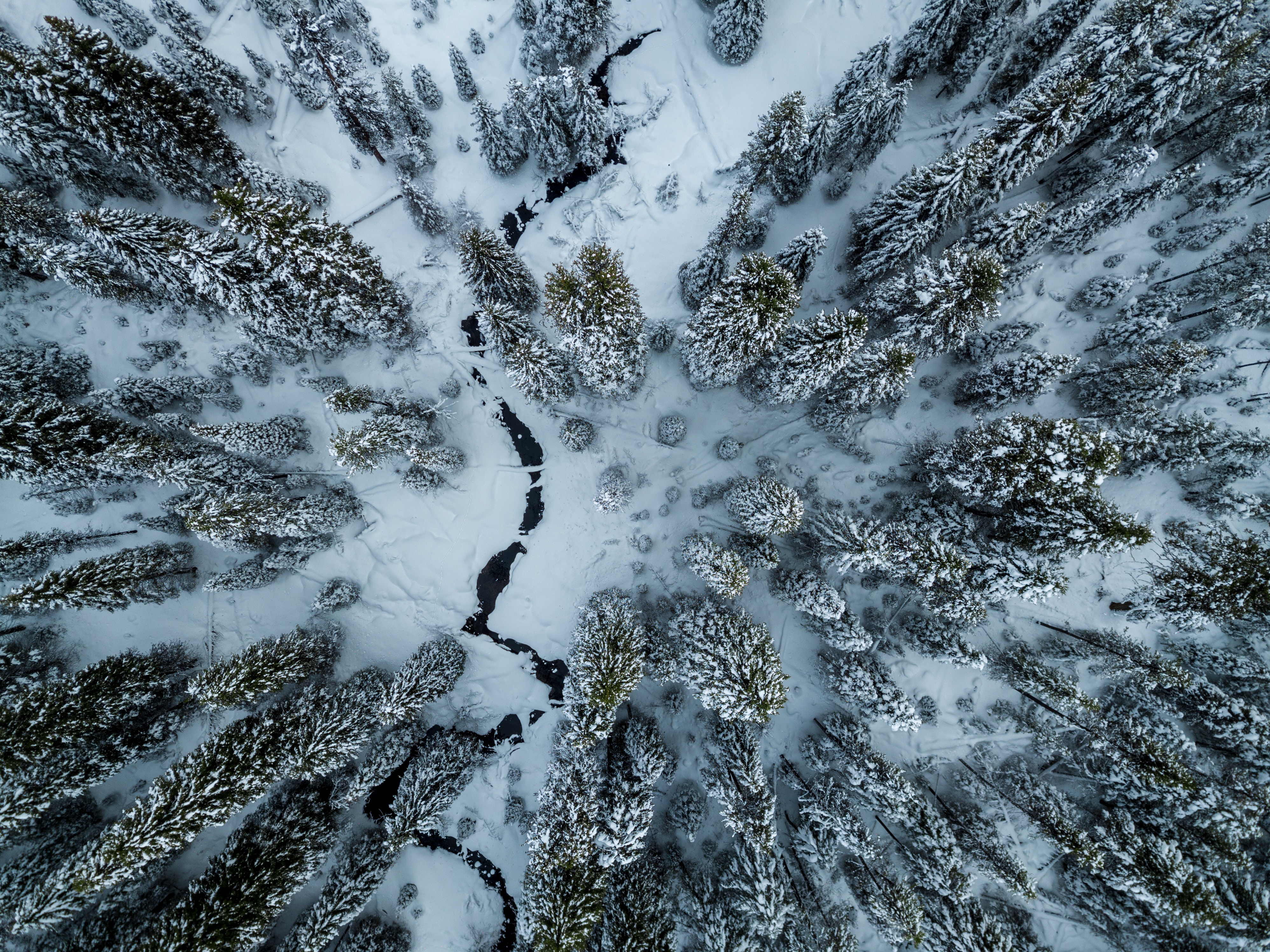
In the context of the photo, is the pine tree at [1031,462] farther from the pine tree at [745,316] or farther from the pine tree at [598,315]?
the pine tree at [598,315]

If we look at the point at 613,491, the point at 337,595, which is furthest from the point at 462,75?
the point at 337,595

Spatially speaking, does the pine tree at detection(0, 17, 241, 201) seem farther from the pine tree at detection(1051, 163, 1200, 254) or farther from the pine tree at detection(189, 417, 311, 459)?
the pine tree at detection(1051, 163, 1200, 254)

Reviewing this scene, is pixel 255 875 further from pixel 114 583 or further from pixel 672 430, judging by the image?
pixel 672 430

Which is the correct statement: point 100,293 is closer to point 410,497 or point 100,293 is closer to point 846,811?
point 410,497

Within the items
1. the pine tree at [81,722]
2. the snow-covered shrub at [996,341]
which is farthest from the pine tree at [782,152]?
the pine tree at [81,722]

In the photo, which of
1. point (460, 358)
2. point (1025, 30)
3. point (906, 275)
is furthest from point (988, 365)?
point (460, 358)

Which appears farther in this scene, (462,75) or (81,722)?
(462,75)
